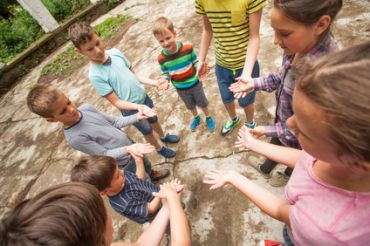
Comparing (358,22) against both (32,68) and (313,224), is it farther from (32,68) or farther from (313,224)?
(32,68)

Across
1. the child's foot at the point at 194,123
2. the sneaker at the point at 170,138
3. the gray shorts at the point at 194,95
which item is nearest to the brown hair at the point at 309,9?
the gray shorts at the point at 194,95

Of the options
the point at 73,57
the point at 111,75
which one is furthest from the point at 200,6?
the point at 73,57

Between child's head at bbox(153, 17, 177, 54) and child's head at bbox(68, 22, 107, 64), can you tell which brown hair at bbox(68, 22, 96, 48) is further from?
child's head at bbox(153, 17, 177, 54)

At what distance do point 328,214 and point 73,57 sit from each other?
268 inches

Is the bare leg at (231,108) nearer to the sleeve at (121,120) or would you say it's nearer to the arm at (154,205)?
the sleeve at (121,120)

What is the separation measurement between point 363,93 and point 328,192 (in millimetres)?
391

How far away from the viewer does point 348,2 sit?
408 cm

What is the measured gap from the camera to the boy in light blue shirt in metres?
2.23

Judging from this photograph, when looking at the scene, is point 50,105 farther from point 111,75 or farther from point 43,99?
point 111,75

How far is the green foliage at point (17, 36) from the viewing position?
303 inches

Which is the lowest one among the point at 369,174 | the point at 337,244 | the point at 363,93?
the point at 337,244

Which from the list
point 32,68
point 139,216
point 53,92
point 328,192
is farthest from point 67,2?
point 328,192

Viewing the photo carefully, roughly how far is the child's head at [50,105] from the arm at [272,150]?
4.43 feet

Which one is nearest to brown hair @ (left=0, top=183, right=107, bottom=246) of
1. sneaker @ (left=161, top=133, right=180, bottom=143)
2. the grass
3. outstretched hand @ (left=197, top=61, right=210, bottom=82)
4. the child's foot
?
outstretched hand @ (left=197, top=61, right=210, bottom=82)
